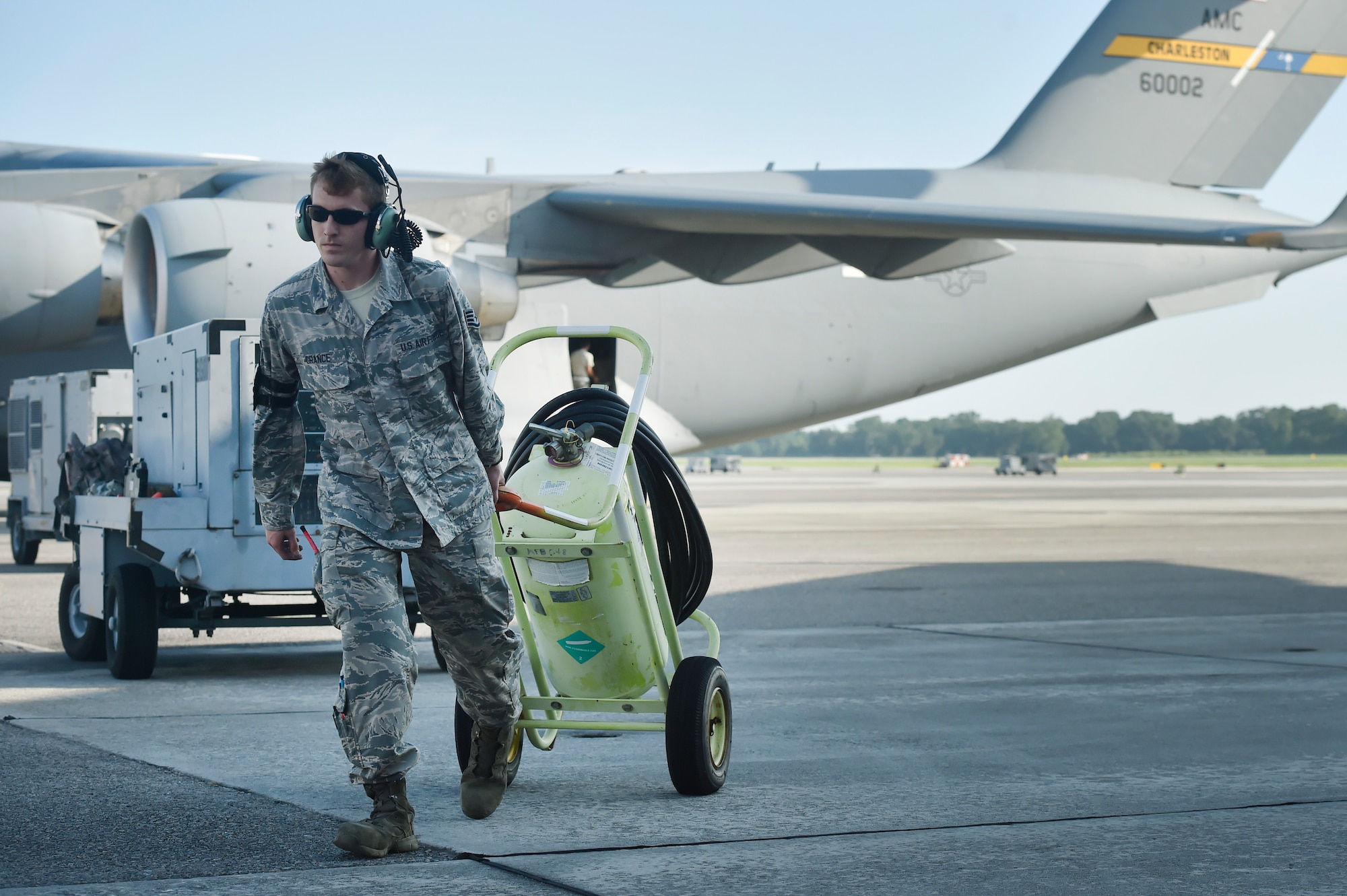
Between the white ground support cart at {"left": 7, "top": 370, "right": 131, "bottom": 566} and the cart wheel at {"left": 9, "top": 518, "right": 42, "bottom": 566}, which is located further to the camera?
the cart wheel at {"left": 9, "top": 518, "right": 42, "bottom": 566}

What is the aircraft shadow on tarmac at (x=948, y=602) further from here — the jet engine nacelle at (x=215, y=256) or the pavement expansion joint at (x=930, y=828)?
the pavement expansion joint at (x=930, y=828)

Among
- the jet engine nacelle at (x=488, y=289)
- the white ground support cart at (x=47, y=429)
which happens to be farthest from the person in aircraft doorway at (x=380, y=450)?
the white ground support cart at (x=47, y=429)

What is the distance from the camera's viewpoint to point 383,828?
346 cm

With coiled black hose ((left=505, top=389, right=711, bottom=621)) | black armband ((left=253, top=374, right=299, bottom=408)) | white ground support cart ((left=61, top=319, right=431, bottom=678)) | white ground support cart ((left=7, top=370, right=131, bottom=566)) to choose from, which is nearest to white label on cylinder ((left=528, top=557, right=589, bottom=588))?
coiled black hose ((left=505, top=389, right=711, bottom=621))

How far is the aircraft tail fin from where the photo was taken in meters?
16.9

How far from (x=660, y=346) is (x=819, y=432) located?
6325 inches

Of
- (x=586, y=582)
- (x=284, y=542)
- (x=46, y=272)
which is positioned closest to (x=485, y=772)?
(x=586, y=582)

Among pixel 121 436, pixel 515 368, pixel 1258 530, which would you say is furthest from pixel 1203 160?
pixel 121 436

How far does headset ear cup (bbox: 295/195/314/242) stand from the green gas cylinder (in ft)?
3.44

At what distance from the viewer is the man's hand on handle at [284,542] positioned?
145 inches

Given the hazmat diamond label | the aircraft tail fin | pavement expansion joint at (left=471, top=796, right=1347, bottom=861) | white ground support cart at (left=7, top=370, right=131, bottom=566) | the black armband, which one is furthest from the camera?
the aircraft tail fin

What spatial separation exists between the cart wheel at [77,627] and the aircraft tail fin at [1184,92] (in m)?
12.3

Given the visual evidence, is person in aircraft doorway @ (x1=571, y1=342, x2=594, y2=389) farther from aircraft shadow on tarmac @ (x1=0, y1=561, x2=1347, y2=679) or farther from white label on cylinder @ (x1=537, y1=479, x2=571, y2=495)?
white label on cylinder @ (x1=537, y1=479, x2=571, y2=495)

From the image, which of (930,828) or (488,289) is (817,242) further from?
(930,828)
